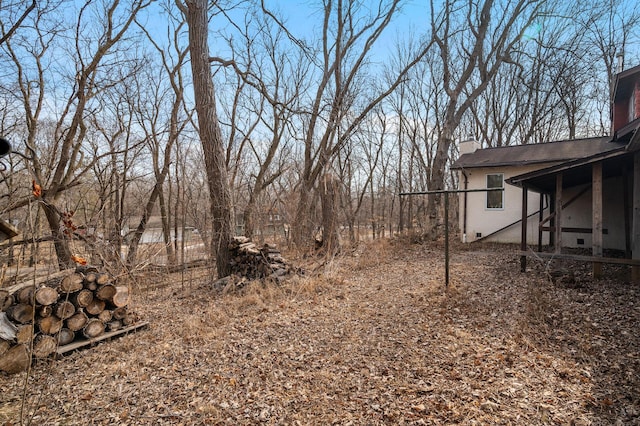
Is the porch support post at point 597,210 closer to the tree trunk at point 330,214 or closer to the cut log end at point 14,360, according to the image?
the tree trunk at point 330,214

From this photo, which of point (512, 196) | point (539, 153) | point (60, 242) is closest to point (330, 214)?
point (60, 242)

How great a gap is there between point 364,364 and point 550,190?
8936 millimetres

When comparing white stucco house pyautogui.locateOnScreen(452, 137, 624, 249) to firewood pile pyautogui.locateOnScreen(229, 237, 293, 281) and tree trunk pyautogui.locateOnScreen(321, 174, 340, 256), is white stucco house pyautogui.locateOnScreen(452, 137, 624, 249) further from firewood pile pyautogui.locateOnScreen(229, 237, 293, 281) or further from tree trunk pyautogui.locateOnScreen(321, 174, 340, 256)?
firewood pile pyautogui.locateOnScreen(229, 237, 293, 281)

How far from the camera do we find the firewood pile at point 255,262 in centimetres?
678

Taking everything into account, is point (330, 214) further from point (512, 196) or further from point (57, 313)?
point (512, 196)

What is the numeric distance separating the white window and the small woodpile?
8.48m

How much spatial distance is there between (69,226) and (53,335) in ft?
6.26

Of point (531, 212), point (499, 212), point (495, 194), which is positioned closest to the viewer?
point (531, 212)

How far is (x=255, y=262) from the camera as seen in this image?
692 centimetres

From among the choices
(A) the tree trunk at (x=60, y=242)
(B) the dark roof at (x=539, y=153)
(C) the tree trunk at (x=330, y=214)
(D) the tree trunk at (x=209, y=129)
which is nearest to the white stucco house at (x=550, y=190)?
(B) the dark roof at (x=539, y=153)

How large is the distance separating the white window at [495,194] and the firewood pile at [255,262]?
8.52 meters

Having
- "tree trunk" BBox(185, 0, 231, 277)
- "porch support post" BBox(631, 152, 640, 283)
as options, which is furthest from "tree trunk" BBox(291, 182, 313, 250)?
"porch support post" BBox(631, 152, 640, 283)

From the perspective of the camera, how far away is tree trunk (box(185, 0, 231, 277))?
7070 mm

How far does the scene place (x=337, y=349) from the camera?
377cm
